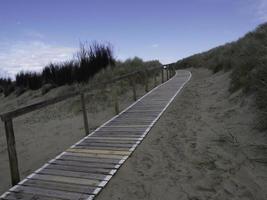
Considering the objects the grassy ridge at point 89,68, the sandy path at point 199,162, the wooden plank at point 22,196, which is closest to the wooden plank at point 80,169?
the sandy path at point 199,162

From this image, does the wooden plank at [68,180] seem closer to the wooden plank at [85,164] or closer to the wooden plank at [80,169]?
the wooden plank at [80,169]

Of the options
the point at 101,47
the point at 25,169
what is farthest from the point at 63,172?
the point at 101,47

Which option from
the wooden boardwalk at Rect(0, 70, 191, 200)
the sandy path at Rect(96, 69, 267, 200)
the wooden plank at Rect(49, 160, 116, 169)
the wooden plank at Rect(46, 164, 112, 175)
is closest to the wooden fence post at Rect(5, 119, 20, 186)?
the wooden boardwalk at Rect(0, 70, 191, 200)

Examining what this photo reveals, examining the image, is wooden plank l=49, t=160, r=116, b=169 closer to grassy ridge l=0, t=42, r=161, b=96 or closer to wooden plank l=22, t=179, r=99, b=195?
wooden plank l=22, t=179, r=99, b=195

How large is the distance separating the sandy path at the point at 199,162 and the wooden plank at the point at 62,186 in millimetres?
173

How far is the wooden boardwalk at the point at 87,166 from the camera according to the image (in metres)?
3.42

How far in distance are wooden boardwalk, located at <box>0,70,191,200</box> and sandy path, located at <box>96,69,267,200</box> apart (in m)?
0.19

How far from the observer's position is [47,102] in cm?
476

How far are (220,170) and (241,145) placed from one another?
3.13 feet

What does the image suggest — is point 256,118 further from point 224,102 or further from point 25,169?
point 25,169

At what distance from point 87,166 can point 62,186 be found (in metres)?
0.66

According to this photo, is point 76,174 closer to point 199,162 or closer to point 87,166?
point 87,166

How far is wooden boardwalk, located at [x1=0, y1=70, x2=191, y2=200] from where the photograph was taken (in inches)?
135

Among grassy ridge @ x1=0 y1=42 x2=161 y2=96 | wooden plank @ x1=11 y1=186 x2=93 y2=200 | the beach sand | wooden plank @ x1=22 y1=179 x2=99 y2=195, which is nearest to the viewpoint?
wooden plank @ x1=11 y1=186 x2=93 y2=200
